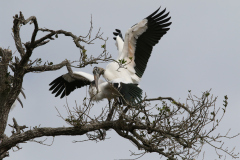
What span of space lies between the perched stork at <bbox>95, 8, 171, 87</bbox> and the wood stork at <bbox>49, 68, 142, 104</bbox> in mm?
556

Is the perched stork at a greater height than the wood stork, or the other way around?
the perched stork

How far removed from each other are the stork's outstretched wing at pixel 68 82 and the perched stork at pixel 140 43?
48 centimetres

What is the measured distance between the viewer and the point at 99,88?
8.54 metres

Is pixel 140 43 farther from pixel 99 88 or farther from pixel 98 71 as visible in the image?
pixel 99 88

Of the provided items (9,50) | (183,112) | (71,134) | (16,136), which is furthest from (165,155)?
(9,50)

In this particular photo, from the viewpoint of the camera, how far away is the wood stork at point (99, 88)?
7.81 meters

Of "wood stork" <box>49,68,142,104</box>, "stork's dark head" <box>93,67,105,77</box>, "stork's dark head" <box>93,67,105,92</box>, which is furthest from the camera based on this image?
"stork's dark head" <box>93,67,105,77</box>

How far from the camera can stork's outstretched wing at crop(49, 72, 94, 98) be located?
9.36m

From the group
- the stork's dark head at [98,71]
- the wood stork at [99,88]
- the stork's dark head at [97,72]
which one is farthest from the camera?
the stork's dark head at [98,71]

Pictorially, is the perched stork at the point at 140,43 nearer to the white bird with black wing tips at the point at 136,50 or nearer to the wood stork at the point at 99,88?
the white bird with black wing tips at the point at 136,50

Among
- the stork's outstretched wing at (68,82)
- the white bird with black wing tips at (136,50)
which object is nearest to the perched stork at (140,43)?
the white bird with black wing tips at (136,50)

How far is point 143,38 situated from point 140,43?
0.12 metres

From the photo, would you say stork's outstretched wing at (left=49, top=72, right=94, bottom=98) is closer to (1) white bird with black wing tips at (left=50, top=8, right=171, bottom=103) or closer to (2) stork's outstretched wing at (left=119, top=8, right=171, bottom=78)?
(1) white bird with black wing tips at (left=50, top=8, right=171, bottom=103)

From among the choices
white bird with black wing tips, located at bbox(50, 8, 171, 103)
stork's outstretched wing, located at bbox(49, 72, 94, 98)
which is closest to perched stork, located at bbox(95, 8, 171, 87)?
white bird with black wing tips, located at bbox(50, 8, 171, 103)
